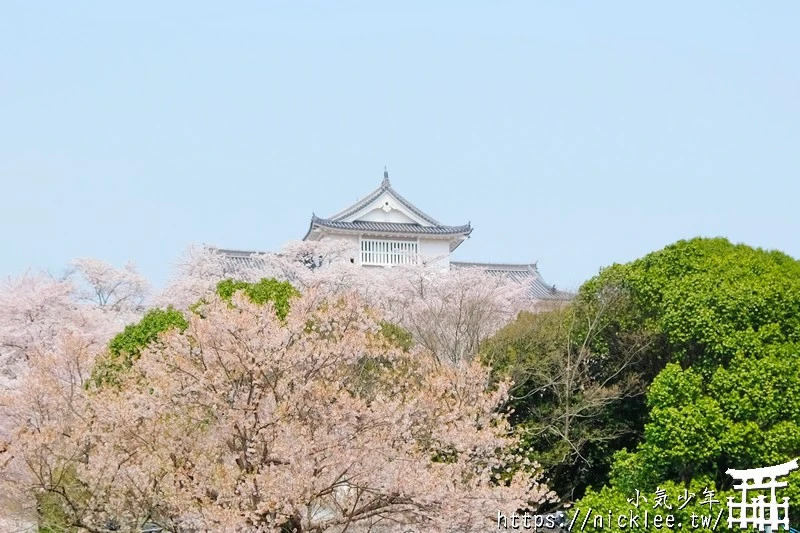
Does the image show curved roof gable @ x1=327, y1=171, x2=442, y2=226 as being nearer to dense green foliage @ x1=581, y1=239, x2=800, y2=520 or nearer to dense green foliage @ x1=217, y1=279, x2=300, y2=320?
dense green foliage @ x1=217, y1=279, x2=300, y2=320

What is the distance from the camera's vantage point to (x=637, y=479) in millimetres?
12602

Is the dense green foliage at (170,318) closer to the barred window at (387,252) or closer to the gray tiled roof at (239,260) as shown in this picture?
the gray tiled roof at (239,260)

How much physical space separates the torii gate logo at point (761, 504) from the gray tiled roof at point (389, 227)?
23.0 metres

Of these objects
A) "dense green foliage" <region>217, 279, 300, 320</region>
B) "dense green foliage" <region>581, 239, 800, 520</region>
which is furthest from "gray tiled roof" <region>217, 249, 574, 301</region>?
"dense green foliage" <region>581, 239, 800, 520</region>

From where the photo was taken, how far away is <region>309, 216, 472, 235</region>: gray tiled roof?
109 ft

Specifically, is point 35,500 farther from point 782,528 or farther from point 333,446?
point 782,528

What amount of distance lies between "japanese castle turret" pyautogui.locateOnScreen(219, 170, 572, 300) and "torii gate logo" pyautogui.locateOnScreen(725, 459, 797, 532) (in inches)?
849

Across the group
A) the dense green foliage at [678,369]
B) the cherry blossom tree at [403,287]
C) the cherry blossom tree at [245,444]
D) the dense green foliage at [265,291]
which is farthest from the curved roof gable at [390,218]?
the cherry blossom tree at [245,444]

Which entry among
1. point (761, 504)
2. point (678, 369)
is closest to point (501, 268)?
point (678, 369)

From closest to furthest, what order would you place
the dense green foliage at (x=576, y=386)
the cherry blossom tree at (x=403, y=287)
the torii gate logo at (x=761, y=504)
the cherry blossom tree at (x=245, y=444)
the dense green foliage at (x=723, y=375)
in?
the cherry blossom tree at (x=245, y=444), the torii gate logo at (x=761, y=504), the dense green foliage at (x=723, y=375), the dense green foliage at (x=576, y=386), the cherry blossom tree at (x=403, y=287)

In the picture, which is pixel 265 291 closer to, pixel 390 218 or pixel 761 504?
pixel 761 504

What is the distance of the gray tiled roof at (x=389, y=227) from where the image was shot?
3334cm

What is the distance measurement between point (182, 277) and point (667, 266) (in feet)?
63.7

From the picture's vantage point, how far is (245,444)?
9898 mm
